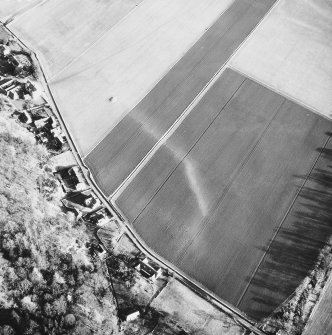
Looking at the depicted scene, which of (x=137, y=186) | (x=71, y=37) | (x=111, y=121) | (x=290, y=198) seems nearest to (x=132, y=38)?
(x=71, y=37)

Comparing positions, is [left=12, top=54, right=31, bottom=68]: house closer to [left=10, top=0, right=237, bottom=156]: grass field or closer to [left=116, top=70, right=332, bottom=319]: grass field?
[left=10, top=0, right=237, bottom=156]: grass field

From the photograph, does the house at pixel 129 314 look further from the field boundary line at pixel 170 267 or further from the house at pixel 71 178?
the house at pixel 71 178

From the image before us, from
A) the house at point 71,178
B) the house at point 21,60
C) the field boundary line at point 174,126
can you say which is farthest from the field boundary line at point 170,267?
the house at point 21,60

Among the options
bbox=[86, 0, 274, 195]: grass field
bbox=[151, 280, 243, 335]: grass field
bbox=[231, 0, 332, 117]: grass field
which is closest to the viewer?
bbox=[151, 280, 243, 335]: grass field

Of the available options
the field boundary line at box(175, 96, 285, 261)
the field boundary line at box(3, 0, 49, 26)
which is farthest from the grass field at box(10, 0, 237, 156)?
the field boundary line at box(175, 96, 285, 261)

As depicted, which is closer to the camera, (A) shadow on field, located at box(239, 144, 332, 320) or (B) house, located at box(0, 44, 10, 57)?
(A) shadow on field, located at box(239, 144, 332, 320)

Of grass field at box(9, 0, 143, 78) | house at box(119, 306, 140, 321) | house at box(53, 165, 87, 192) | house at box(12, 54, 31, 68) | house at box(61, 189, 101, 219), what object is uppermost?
grass field at box(9, 0, 143, 78)

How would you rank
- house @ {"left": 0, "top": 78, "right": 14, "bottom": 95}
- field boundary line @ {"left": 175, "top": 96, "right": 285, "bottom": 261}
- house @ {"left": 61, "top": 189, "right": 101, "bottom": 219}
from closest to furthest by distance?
field boundary line @ {"left": 175, "top": 96, "right": 285, "bottom": 261} → house @ {"left": 61, "top": 189, "right": 101, "bottom": 219} → house @ {"left": 0, "top": 78, "right": 14, "bottom": 95}
